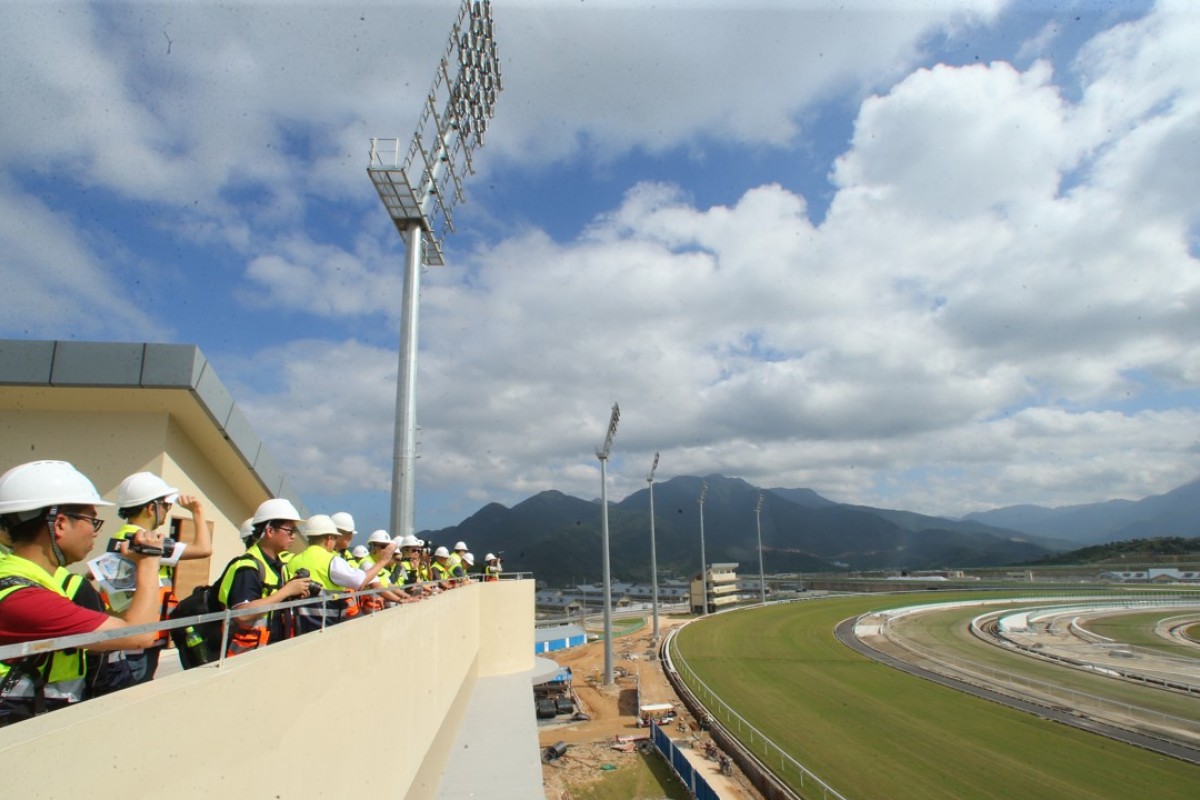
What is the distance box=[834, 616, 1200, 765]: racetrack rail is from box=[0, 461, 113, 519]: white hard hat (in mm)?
30926

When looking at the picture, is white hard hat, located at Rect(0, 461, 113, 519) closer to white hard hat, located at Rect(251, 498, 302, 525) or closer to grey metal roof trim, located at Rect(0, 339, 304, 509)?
white hard hat, located at Rect(251, 498, 302, 525)

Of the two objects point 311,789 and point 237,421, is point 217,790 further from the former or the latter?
point 237,421

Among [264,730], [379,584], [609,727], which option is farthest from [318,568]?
[609,727]

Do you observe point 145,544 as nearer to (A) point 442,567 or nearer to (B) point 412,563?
(B) point 412,563

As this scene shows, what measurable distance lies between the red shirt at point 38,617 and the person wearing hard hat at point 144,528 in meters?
0.52

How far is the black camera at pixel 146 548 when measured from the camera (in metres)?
2.82

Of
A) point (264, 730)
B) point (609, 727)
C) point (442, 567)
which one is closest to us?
point (264, 730)

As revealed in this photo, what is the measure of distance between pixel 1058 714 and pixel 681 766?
17177 mm

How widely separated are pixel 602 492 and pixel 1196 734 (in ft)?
80.9

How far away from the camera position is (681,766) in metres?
22.5

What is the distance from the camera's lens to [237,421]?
12781 mm

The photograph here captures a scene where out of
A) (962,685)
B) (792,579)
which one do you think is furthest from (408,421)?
(792,579)

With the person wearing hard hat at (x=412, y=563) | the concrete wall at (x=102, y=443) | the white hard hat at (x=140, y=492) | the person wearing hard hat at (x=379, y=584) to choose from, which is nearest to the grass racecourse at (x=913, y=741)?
the person wearing hard hat at (x=412, y=563)

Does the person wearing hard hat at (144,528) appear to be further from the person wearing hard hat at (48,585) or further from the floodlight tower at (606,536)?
the floodlight tower at (606,536)
